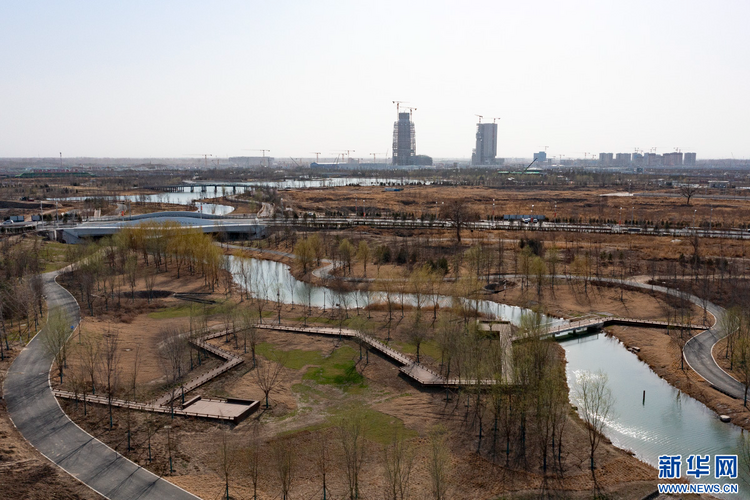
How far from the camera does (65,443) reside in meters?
17.6

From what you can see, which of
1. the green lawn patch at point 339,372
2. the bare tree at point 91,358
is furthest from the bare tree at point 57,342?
the green lawn patch at point 339,372

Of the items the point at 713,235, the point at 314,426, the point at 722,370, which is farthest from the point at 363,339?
the point at 713,235

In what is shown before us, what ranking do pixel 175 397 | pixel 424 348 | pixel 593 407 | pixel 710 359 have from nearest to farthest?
pixel 593 407, pixel 175 397, pixel 710 359, pixel 424 348

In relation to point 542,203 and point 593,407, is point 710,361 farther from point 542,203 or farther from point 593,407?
point 542,203

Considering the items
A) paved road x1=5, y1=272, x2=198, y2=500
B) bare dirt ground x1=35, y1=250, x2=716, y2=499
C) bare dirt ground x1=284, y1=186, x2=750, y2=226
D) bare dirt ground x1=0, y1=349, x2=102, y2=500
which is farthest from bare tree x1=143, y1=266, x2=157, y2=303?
bare dirt ground x1=284, y1=186, x2=750, y2=226

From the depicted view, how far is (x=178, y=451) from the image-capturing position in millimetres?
17516

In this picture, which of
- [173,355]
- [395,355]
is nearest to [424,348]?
[395,355]

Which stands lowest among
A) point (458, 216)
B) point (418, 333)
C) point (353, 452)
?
point (353, 452)

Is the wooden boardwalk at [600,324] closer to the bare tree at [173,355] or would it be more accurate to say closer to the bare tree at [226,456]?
the bare tree at [226,456]

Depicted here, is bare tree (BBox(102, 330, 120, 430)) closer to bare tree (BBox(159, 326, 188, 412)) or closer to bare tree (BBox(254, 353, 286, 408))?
bare tree (BBox(159, 326, 188, 412))

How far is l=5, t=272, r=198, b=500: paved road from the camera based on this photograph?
50.4 ft

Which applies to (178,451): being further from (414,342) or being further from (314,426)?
(414,342)

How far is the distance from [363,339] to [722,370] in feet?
52.7

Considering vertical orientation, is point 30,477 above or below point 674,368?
below
